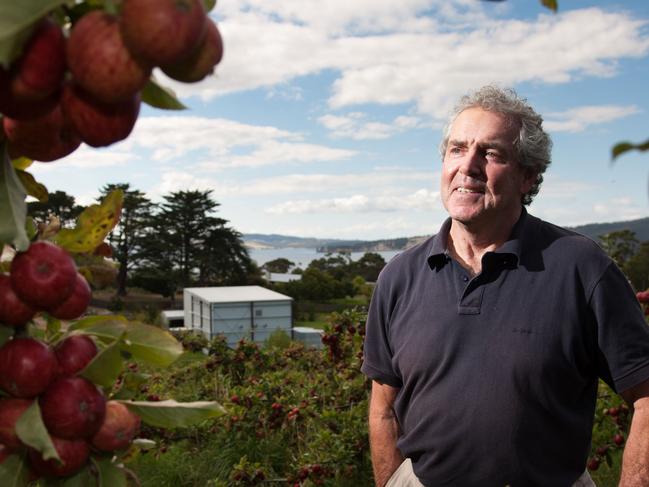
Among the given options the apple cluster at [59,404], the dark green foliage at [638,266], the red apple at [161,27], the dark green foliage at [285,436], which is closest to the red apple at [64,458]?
the apple cluster at [59,404]

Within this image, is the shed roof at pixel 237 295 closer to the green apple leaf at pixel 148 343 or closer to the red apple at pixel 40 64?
the green apple leaf at pixel 148 343

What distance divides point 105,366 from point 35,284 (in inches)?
5.3

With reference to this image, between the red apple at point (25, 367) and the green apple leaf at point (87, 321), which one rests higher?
the green apple leaf at point (87, 321)

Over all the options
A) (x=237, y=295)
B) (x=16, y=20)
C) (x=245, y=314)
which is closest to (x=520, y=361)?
(x=16, y=20)

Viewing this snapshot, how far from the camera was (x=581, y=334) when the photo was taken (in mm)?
2551

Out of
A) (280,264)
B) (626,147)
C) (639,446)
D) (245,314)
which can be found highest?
(626,147)

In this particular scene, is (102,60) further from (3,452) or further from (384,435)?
(384,435)

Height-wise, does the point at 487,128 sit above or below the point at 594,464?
above

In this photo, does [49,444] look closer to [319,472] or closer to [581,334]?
[581,334]

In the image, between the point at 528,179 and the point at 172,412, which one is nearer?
the point at 172,412

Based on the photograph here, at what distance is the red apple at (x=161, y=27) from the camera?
58 centimetres

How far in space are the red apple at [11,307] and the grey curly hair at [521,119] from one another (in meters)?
2.50

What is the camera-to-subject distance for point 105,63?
0.60 meters

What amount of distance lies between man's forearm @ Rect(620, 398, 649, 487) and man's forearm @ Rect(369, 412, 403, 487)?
0.97m
